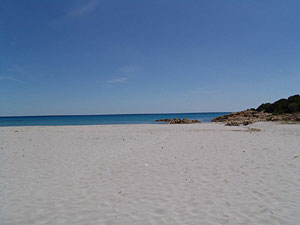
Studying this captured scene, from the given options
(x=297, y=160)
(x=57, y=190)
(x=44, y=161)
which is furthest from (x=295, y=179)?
(x=44, y=161)

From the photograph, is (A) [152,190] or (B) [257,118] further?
(B) [257,118]

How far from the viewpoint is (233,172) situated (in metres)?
7.48

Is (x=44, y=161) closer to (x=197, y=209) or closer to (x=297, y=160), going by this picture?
(x=197, y=209)

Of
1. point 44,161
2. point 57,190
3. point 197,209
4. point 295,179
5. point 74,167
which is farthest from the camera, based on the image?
point 44,161

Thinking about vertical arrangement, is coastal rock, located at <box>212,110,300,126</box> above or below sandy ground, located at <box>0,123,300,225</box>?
above

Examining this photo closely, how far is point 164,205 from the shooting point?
4.92m

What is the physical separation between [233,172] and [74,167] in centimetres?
683

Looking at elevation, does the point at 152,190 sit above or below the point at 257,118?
below

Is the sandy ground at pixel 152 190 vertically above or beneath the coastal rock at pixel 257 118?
beneath

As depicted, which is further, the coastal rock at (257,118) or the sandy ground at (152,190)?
the coastal rock at (257,118)

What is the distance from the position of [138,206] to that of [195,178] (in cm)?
279

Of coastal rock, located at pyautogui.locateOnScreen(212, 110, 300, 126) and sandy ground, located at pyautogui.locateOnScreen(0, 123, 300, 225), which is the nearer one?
sandy ground, located at pyautogui.locateOnScreen(0, 123, 300, 225)

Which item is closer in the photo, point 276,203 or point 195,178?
point 276,203

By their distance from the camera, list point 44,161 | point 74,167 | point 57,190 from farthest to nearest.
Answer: point 44,161 < point 74,167 < point 57,190
